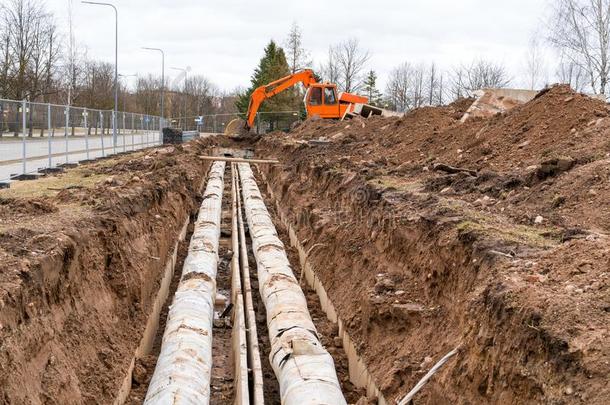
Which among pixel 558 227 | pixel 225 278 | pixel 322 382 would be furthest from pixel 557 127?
pixel 322 382

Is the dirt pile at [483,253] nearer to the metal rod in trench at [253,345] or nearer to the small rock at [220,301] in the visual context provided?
the metal rod in trench at [253,345]

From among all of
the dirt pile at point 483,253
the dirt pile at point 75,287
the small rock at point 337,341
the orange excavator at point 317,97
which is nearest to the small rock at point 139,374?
the dirt pile at point 75,287

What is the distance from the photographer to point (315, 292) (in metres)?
9.99

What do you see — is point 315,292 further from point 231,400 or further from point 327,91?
point 327,91

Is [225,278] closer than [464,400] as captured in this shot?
No

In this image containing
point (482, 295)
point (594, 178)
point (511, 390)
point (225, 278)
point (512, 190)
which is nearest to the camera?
point (511, 390)

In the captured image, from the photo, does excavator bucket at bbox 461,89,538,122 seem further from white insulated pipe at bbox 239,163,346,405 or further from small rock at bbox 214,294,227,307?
small rock at bbox 214,294,227,307

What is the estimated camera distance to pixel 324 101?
2994 centimetres

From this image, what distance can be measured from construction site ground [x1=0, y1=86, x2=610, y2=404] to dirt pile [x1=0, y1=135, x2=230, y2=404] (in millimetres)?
22

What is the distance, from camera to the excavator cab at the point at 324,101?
97.9 ft

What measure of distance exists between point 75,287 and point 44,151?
427 inches

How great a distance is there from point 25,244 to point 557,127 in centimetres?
869

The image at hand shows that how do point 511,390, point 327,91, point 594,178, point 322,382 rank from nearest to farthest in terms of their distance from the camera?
1. point 511,390
2. point 322,382
3. point 594,178
4. point 327,91

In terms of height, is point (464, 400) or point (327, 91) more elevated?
point (327, 91)
